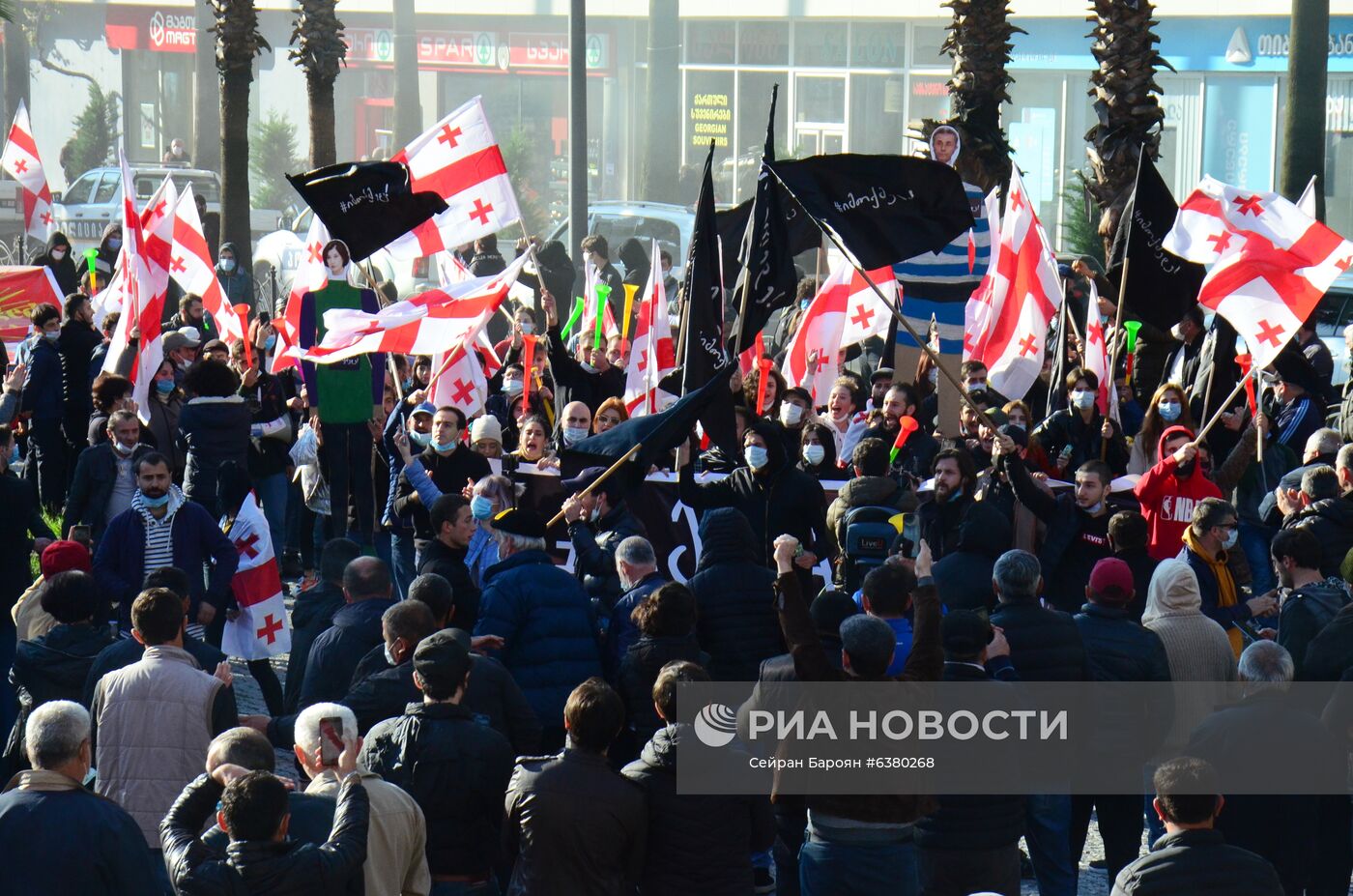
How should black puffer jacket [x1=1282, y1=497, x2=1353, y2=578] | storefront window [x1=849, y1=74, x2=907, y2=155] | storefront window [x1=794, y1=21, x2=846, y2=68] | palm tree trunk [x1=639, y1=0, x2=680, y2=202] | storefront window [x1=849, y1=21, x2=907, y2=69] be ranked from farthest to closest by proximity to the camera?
storefront window [x1=794, y1=21, x2=846, y2=68] < storefront window [x1=849, y1=74, x2=907, y2=155] < storefront window [x1=849, y1=21, x2=907, y2=69] < palm tree trunk [x1=639, y1=0, x2=680, y2=202] < black puffer jacket [x1=1282, y1=497, x2=1353, y2=578]

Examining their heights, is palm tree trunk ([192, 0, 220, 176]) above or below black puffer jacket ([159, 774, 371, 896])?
above

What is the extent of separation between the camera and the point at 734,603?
25.5ft

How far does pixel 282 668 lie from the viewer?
1120 centimetres

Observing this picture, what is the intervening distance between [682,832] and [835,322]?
7.68m

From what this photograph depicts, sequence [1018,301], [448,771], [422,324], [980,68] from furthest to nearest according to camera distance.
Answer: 1. [980,68]
2. [1018,301]
3. [422,324]
4. [448,771]

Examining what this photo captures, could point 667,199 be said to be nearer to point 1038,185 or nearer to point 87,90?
point 1038,185

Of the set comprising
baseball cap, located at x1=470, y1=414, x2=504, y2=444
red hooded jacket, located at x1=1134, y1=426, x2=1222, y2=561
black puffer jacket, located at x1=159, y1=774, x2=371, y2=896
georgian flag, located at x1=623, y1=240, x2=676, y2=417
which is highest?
georgian flag, located at x1=623, y1=240, x2=676, y2=417

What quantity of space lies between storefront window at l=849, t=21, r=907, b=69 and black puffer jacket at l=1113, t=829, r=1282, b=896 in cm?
3692

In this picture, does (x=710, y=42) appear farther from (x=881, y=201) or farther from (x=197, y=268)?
(x=881, y=201)

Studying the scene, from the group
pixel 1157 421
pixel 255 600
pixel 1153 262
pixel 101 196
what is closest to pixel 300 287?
pixel 255 600

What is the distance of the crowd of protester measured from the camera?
18.2 feet

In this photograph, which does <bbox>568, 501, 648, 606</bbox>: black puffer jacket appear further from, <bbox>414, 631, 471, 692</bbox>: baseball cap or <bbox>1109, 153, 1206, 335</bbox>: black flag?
<bbox>1109, 153, 1206, 335</bbox>: black flag

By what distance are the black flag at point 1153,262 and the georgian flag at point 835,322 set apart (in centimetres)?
189

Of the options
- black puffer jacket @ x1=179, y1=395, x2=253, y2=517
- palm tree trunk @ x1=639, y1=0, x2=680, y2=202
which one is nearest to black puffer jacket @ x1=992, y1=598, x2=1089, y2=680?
black puffer jacket @ x1=179, y1=395, x2=253, y2=517
